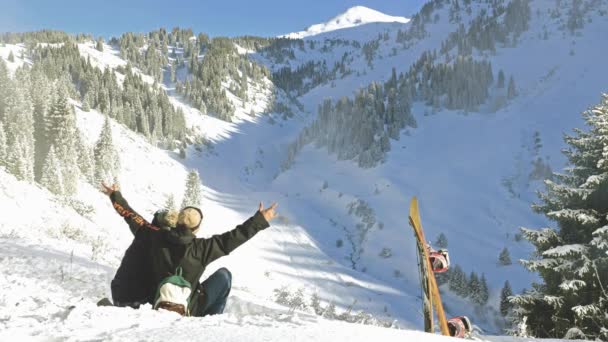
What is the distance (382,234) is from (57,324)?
2554 inches

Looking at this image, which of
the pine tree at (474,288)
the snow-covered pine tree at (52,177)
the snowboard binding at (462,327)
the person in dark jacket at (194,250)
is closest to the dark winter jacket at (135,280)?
the person in dark jacket at (194,250)

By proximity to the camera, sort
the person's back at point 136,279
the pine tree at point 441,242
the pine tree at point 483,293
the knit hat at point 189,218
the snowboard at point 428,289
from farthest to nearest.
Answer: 1. the pine tree at point 441,242
2. the pine tree at point 483,293
3. the snowboard at point 428,289
4. the person's back at point 136,279
5. the knit hat at point 189,218

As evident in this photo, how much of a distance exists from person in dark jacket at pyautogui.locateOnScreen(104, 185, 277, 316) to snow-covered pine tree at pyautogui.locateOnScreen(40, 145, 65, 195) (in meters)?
41.8

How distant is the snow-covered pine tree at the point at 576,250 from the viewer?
9.43m

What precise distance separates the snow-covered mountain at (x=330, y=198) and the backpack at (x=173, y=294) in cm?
21

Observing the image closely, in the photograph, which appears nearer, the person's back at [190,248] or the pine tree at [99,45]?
the person's back at [190,248]

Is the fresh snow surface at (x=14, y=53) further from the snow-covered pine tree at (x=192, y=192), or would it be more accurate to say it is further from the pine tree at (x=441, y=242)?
the pine tree at (x=441, y=242)

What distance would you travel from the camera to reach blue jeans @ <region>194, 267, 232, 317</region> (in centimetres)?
522

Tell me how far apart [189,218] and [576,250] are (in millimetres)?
8802

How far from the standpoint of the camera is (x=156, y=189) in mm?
67625

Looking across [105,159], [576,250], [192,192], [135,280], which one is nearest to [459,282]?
[192,192]

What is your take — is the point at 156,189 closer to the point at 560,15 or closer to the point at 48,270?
the point at 48,270

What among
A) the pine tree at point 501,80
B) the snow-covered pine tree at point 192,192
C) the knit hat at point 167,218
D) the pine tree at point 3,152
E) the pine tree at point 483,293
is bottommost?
the pine tree at point 483,293

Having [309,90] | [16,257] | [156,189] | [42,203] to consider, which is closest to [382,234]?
[156,189]
